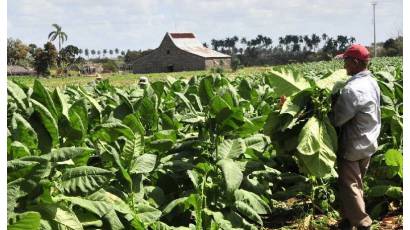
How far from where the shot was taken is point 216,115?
178 inches

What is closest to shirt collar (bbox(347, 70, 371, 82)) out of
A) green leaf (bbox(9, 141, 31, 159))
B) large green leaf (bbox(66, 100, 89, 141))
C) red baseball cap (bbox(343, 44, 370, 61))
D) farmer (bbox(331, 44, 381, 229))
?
farmer (bbox(331, 44, 381, 229))

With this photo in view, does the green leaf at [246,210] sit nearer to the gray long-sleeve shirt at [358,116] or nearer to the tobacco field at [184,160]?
the tobacco field at [184,160]

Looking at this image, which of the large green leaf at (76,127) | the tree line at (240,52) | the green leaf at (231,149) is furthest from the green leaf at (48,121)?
the tree line at (240,52)

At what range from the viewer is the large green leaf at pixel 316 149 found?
13.8 feet

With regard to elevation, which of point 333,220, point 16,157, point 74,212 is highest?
point 16,157

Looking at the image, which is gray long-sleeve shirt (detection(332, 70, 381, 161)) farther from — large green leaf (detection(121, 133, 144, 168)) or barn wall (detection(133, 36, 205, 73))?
barn wall (detection(133, 36, 205, 73))

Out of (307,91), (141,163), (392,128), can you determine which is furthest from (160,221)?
(392,128)

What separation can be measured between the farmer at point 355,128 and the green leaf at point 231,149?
764 mm

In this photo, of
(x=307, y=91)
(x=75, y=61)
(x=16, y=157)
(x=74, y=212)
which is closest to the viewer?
(x=16, y=157)

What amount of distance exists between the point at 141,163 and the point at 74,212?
0.61m

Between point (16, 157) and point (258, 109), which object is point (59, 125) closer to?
point (16, 157)

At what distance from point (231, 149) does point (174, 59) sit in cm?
7361

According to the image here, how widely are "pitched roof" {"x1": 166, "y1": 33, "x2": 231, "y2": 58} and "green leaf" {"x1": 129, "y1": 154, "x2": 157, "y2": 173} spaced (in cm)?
7118

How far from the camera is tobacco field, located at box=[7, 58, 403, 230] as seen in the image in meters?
3.12
